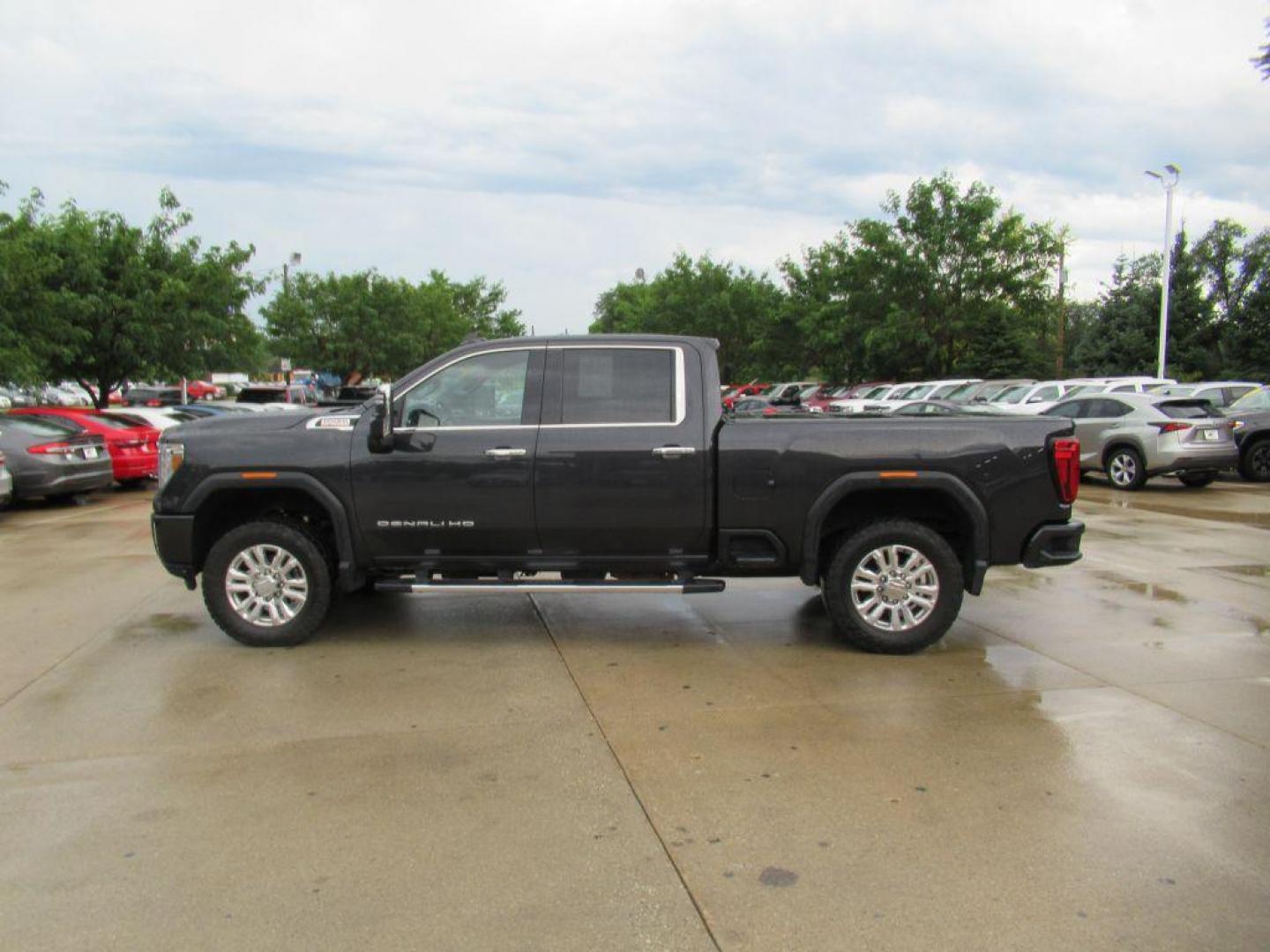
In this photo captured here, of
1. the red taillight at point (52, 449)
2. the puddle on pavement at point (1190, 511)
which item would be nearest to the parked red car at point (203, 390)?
the red taillight at point (52, 449)

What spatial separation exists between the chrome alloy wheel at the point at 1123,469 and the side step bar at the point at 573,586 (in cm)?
1217

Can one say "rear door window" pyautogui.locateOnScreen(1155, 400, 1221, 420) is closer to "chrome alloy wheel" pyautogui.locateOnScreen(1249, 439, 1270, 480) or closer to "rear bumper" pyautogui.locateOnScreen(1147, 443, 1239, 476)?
"rear bumper" pyautogui.locateOnScreen(1147, 443, 1239, 476)

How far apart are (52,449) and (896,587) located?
12756 mm

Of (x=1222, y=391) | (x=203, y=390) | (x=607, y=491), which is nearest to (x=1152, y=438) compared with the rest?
(x=1222, y=391)

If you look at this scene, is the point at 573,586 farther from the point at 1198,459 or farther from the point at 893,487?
the point at 1198,459

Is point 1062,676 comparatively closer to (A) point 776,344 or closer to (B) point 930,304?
(B) point 930,304

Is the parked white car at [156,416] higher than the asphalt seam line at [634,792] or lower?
higher

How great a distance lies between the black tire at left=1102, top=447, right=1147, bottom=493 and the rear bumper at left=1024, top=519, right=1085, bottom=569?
1082 cm

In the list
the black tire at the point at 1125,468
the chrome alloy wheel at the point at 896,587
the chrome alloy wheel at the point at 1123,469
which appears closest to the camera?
the chrome alloy wheel at the point at 896,587

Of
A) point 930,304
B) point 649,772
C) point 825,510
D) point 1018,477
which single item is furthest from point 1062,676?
point 930,304

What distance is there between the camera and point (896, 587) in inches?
244

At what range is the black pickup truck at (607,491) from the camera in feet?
20.1

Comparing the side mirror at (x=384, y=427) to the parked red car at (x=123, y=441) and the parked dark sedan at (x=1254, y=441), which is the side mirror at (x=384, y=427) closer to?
the parked red car at (x=123, y=441)

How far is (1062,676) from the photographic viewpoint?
577cm
